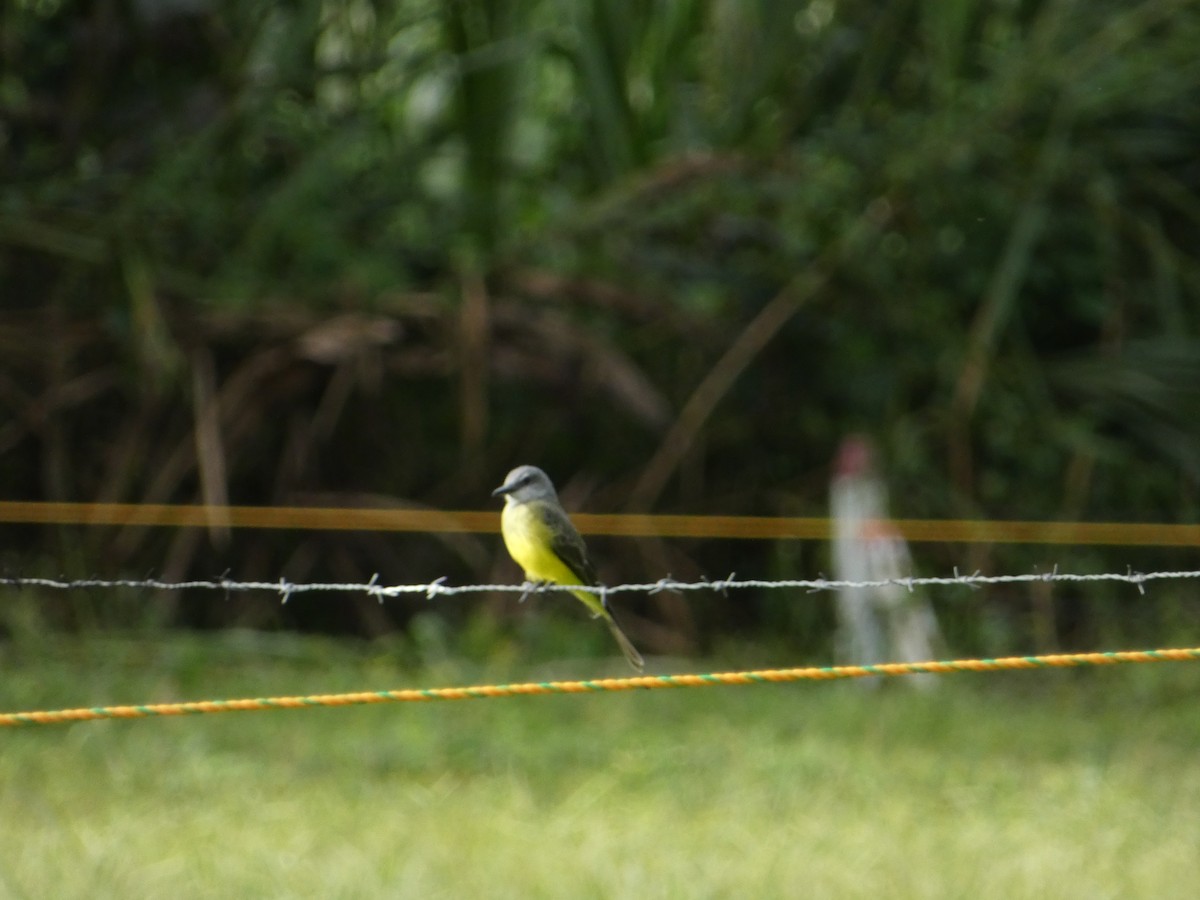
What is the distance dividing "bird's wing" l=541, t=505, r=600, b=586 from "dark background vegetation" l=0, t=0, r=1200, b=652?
2740 mm

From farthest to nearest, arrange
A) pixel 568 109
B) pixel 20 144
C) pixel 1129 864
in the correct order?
1. pixel 568 109
2. pixel 20 144
3. pixel 1129 864

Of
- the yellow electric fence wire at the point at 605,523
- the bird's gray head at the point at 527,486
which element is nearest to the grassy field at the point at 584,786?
the yellow electric fence wire at the point at 605,523

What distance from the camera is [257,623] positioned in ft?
21.5

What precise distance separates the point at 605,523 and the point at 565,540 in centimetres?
288

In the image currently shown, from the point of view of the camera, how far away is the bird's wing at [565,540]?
3.49 meters

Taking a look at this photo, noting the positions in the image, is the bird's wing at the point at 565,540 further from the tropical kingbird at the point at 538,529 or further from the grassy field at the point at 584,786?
the grassy field at the point at 584,786

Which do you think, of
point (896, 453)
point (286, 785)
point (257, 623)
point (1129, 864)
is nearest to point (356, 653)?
point (257, 623)

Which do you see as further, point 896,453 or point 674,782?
point 896,453

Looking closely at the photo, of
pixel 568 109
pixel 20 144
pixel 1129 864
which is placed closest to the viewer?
Answer: pixel 1129 864

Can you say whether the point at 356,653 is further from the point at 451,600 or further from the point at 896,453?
the point at 896,453

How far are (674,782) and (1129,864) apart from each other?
1229 mm

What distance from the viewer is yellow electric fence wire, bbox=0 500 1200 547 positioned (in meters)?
6.19

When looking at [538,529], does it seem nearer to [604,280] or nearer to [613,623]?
[613,623]

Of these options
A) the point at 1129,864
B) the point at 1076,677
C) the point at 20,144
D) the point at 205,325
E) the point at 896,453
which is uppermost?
the point at 20,144
